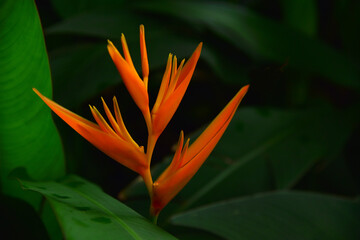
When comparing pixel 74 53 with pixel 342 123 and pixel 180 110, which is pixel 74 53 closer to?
pixel 180 110

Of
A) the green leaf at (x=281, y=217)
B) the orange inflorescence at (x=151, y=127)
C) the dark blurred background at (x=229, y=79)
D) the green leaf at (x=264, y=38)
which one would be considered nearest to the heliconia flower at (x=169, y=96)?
the orange inflorescence at (x=151, y=127)

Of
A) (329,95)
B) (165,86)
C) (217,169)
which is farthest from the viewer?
(329,95)

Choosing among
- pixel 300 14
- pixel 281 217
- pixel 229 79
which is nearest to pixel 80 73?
pixel 229 79

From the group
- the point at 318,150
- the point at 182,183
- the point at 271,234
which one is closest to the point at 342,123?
the point at 318,150

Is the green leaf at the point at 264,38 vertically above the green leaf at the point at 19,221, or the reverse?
the green leaf at the point at 264,38

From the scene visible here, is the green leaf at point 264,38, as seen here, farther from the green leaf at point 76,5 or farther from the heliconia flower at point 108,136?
the heliconia flower at point 108,136

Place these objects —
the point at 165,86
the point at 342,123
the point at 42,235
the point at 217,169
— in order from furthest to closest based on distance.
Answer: the point at 342,123
the point at 217,169
the point at 42,235
the point at 165,86

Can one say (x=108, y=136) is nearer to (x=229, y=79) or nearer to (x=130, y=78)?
(x=130, y=78)
